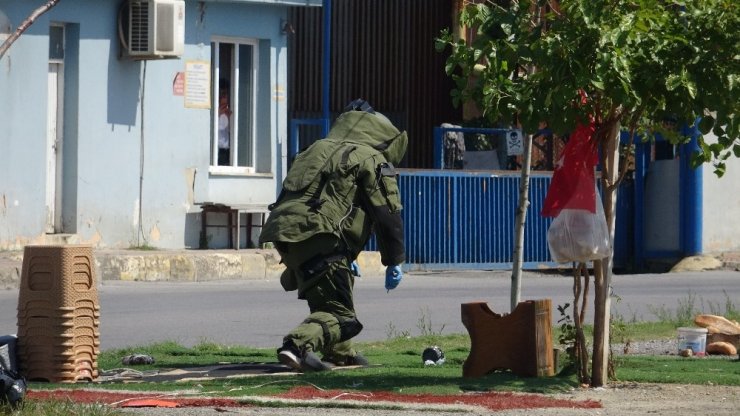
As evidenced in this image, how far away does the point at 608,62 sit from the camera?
7633mm

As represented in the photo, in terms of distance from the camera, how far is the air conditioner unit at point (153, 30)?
19.2 m

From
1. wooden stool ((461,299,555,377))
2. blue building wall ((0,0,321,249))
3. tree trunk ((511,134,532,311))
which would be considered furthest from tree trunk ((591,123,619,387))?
blue building wall ((0,0,321,249))

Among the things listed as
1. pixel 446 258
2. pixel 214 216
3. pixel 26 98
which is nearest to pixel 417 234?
pixel 446 258

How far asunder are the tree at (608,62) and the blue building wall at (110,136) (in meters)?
11.2

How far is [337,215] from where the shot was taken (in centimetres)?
927

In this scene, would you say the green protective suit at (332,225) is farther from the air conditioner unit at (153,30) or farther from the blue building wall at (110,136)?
the air conditioner unit at (153,30)

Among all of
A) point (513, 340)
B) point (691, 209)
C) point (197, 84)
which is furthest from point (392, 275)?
point (691, 209)

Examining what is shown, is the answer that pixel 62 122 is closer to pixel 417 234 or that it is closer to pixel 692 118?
pixel 417 234

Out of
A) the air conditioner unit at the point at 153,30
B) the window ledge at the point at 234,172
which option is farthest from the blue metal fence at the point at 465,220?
the air conditioner unit at the point at 153,30

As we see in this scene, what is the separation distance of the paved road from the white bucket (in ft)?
6.21

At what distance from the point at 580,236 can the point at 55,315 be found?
131 inches

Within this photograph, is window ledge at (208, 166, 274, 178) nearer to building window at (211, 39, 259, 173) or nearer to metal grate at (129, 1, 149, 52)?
building window at (211, 39, 259, 173)

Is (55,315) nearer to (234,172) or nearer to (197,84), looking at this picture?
(197,84)

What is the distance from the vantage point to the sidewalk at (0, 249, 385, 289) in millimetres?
17422
